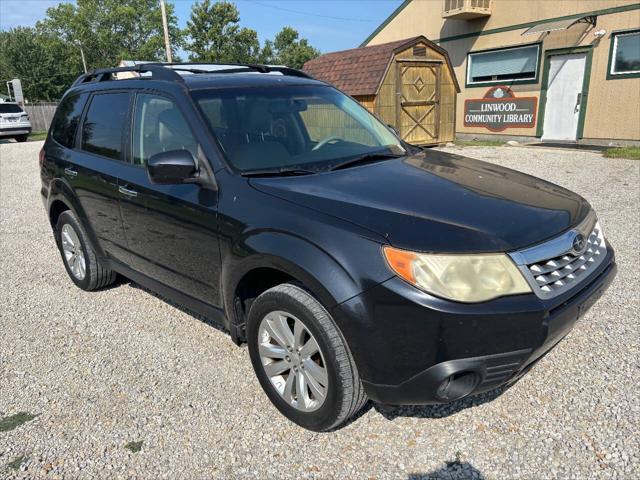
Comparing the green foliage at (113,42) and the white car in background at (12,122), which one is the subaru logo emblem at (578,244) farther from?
the green foliage at (113,42)

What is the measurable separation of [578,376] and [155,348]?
2770 millimetres

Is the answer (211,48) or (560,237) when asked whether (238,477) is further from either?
(211,48)

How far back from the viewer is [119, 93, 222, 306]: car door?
294cm

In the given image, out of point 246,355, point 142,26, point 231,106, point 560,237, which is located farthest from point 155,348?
point 142,26

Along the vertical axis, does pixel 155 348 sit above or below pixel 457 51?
below

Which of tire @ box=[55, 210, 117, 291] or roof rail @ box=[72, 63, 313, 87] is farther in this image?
tire @ box=[55, 210, 117, 291]

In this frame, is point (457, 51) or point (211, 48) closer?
point (457, 51)

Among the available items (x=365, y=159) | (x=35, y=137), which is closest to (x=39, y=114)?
(x=35, y=137)

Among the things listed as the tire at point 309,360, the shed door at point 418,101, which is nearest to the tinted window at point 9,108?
the shed door at point 418,101

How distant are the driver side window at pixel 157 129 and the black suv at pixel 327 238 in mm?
13

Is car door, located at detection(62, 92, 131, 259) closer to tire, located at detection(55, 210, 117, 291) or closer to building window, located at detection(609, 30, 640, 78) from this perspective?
tire, located at detection(55, 210, 117, 291)

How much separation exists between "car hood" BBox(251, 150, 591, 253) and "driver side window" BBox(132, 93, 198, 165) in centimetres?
68

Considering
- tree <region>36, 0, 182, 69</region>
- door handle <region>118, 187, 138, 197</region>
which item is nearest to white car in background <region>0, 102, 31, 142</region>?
door handle <region>118, 187, 138, 197</region>

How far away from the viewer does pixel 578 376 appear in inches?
118
